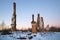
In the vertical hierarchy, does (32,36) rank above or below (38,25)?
below

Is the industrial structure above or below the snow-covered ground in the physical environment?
above

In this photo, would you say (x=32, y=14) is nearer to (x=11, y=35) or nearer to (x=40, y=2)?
(x=40, y=2)

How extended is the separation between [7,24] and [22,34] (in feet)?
1.36

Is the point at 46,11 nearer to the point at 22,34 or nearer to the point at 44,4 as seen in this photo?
the point at 44,4

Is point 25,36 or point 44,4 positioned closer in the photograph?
point 25,36

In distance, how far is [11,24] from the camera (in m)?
2.62

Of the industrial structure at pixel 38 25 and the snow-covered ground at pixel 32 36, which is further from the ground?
the industrial structure at pixel 38 25

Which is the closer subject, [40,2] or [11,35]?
[11,35]

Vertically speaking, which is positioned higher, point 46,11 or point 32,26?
point 46,11

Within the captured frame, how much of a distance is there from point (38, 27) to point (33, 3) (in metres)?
0.59

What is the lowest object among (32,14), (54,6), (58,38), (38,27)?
(58,38)

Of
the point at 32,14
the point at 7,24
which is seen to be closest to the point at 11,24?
the point at 7,24

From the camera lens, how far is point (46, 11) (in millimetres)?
2740

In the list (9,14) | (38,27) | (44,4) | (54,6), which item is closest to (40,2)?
(44,4)
